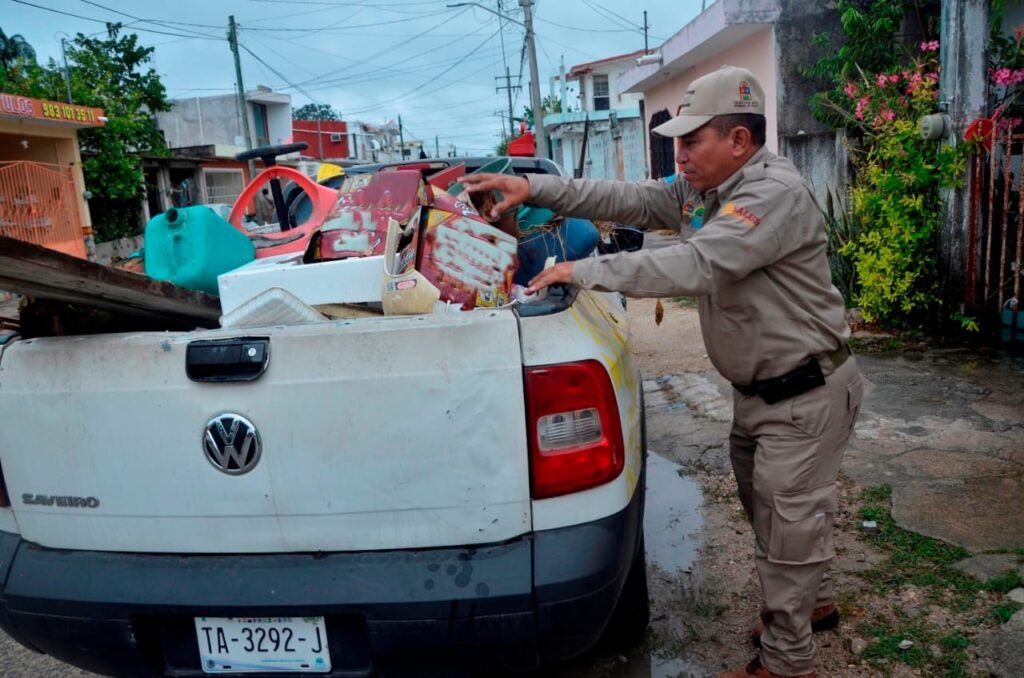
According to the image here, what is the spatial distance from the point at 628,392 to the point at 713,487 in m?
1.95

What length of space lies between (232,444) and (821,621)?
201cm

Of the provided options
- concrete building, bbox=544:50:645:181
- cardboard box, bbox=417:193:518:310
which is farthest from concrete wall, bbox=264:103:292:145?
cardboard box, bbox=417:193:518:310

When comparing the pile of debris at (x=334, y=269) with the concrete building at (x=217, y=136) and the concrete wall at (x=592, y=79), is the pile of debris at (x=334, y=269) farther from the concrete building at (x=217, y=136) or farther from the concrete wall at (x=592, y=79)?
the concrete wall at (x=592, y=79)

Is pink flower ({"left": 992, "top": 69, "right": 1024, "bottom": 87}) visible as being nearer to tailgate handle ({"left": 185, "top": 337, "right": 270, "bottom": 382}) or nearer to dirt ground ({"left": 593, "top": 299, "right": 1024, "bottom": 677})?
dirt ground ({"left": 593, "top": 299, "right": 1024, "bottom": 677})

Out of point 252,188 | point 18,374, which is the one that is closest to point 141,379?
point 18,374

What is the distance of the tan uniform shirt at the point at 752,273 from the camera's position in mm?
2072

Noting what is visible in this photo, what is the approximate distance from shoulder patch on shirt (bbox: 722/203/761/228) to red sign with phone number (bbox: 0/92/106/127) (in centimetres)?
1681

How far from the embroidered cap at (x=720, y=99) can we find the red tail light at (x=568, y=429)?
838mm

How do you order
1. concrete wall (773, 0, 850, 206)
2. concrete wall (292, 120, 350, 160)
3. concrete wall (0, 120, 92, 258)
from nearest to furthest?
1. concrete wall (773, 0, 850, 206)
2. concrete wall (0, 120, 92, 258)
3. concrete wall (292, 120, 350, 160)

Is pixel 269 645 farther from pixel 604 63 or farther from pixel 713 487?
pixel 604 63

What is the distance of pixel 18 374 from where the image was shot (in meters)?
2.09

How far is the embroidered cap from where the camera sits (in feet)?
7.49

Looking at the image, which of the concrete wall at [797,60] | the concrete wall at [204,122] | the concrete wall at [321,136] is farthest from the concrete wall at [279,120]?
the concrete wall at [797,60]

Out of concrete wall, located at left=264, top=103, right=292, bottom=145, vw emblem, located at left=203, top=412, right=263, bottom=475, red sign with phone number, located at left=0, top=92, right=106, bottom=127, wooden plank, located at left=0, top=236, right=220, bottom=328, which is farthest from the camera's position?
concrete wall, located at left=264, top=103, right=292, bottom=145
